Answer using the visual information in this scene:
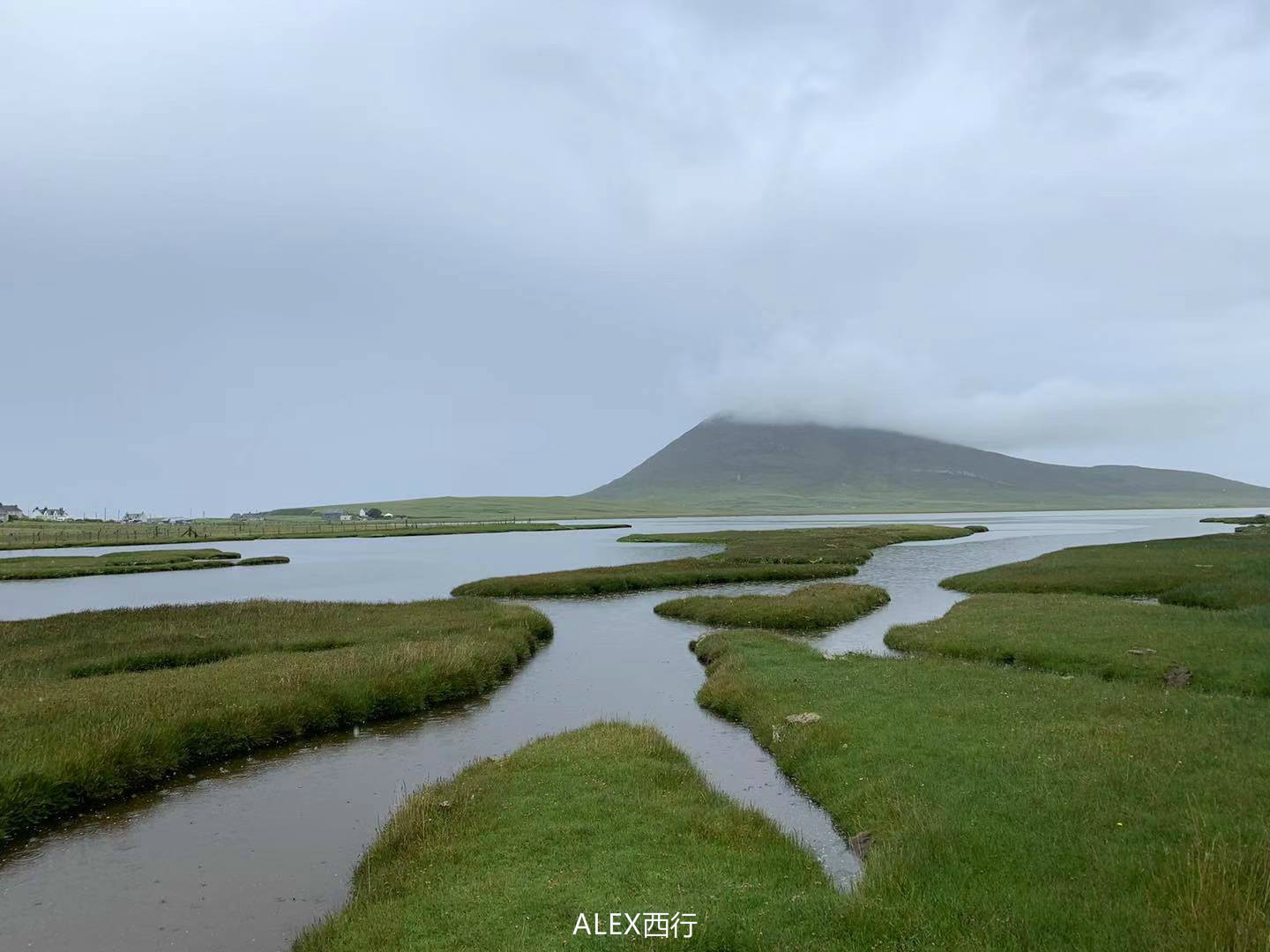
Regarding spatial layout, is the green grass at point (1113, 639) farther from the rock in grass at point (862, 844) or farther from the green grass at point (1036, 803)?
the rock in grass at point (862, 844)

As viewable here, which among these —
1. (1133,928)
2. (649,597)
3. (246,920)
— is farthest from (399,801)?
(649,597)

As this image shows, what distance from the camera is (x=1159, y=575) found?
54.2 metres

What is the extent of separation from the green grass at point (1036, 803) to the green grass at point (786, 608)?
56.6 feet

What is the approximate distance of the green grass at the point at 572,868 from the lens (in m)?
11.4

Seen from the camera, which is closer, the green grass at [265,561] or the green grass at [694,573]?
the green grass at [694,573]

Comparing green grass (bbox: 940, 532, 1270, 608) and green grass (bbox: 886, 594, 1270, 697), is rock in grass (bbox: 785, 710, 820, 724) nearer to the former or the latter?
green grass (bbox: 886, 594, 1270, 697)

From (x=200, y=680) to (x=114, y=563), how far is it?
80.9 meters

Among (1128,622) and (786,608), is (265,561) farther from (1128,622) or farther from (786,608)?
(1128,622)

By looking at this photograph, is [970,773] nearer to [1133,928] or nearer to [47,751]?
[1133,928]

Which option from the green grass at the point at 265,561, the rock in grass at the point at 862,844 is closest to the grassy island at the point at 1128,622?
the rock in grass at the point at 862,844

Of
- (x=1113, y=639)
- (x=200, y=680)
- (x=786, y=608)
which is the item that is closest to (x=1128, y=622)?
(x=1113, y=639)

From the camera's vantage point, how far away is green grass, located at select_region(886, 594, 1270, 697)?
88.5 feet

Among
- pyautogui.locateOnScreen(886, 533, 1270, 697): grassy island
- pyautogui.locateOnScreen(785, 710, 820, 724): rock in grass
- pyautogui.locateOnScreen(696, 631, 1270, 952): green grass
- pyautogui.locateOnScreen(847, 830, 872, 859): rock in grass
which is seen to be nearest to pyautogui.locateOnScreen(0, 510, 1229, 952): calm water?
pyautogui.locateOnScreen(847, 830, 872, 859): rock in grass

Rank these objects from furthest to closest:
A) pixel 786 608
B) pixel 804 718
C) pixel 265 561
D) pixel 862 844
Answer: pixel 265 561, pixel 786 608, pixel 804 718, pixel 862 844
